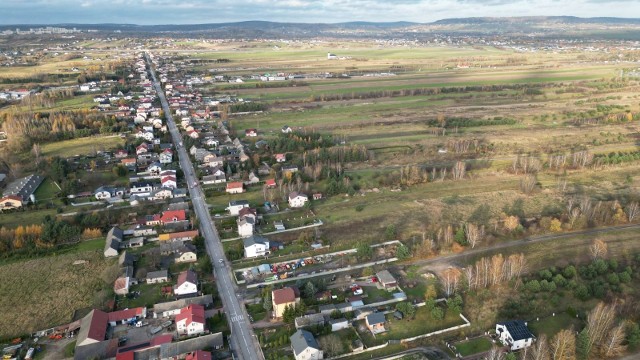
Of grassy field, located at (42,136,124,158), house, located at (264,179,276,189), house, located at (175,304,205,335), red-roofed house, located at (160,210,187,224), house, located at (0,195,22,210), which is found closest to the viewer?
house, located at (175,304,205,335)

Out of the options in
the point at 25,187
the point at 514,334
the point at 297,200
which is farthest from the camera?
the point at 25,187

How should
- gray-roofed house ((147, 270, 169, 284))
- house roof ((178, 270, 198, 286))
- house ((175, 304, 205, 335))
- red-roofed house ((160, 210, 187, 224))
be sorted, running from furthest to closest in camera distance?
red-roofed house ((160, 210, 187, 224)) < gray-roofed house ((147, 270, 169, 284)) < house roof ((178, 270, 198, 286)) < house ((175, 304, 205, 335))

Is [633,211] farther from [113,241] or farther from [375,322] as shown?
[113,241]

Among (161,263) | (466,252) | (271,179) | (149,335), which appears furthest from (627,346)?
(271,179)

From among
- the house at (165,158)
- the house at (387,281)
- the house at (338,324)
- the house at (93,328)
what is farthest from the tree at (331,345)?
the house at (165,158)

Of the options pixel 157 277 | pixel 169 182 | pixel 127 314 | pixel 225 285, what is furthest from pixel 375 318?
pixel 169 182

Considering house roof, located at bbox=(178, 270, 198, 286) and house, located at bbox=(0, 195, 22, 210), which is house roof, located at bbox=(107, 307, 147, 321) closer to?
house roof, located at bbox=(178, 270, 198, 286)

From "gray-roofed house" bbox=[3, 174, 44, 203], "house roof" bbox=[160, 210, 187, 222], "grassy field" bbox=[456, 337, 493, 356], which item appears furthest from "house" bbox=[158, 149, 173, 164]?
"grassy field" bbox=[456, 337, 493, 356]
